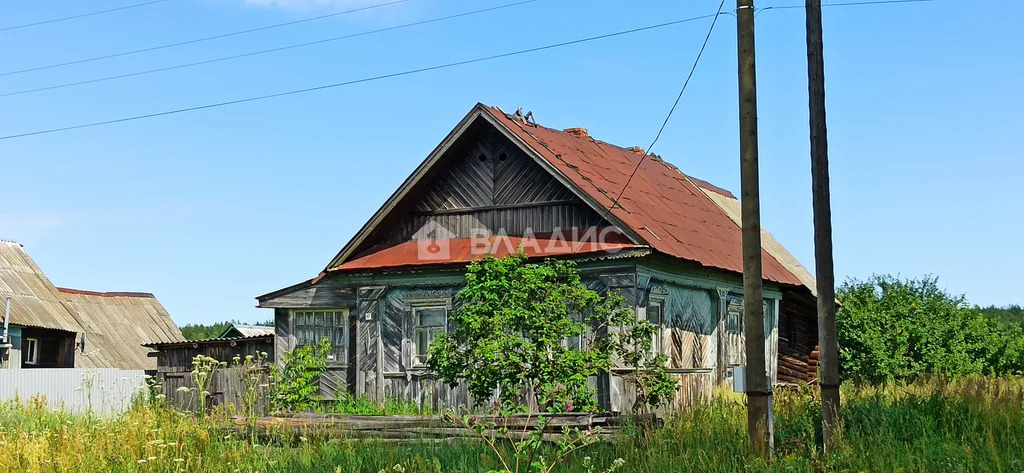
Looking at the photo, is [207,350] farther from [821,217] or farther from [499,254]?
[821,217]

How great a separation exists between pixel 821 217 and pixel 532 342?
209 inches

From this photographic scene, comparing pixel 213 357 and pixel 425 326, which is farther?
pixel 213 357

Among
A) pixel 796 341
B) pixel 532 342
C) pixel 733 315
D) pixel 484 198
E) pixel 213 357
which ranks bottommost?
pixel 213 357

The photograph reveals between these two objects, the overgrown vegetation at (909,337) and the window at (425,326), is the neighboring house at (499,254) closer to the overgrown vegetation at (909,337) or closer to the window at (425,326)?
the window at (425,326)

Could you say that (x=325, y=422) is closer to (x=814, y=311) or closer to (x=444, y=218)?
(x=444, y=218)

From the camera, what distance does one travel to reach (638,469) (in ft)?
34.8

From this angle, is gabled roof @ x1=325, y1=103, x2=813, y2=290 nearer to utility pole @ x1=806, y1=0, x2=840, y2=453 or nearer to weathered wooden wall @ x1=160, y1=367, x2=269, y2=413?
weathered wooden wall @ x1=160, y1=367, x2=269, y2=413

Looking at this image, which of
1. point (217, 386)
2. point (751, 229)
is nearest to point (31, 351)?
point (217, 386)

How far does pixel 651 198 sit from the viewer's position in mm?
23109

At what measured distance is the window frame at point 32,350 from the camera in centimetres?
3744

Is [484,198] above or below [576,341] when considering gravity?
above

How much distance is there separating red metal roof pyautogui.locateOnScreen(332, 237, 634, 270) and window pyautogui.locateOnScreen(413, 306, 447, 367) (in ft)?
3.27

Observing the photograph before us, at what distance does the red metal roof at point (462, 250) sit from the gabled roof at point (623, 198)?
23 cm

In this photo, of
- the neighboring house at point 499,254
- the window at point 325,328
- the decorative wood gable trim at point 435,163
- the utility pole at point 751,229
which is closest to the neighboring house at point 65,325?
the window at point 325,328
